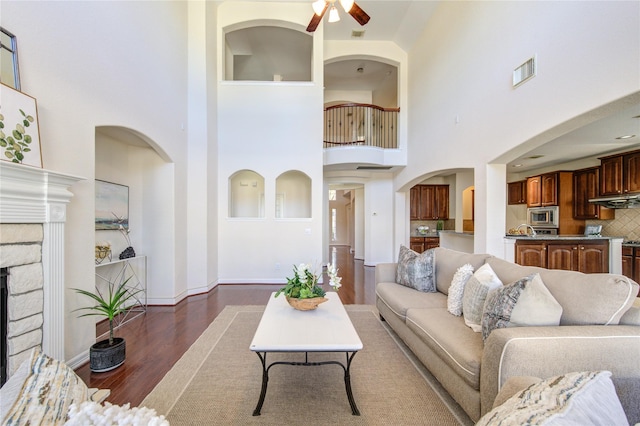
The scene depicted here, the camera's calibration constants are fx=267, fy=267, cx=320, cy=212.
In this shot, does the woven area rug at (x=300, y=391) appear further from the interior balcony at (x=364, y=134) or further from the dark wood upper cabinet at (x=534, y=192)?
the dark wood upper cabinet at (x=534, y=192)

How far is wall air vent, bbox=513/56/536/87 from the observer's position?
310 centimetres

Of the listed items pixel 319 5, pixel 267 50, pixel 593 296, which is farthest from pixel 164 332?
pixel 267 50

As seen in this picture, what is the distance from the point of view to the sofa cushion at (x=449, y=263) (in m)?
2.66

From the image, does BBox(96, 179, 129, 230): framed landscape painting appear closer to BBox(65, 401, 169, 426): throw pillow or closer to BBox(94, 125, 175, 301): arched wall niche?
BBox(94, 125, 175, 301): arched wall niche

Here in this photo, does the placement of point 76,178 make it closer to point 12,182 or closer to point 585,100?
point 12,182

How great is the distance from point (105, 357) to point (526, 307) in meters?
3.22

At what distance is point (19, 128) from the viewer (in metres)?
1.86

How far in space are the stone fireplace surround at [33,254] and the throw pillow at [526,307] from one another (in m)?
3.15

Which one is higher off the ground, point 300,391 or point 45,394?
point 45,394

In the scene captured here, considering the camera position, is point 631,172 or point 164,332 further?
point 631,172

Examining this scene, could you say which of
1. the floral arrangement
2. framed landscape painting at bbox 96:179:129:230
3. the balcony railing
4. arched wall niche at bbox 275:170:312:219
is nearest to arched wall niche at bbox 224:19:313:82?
the balcony railing

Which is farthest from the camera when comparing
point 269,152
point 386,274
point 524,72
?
point 269,152

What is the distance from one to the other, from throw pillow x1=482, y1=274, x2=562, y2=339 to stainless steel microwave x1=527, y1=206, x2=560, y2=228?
19.1ft

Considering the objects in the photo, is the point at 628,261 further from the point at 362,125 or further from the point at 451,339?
the point at 362,125
